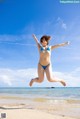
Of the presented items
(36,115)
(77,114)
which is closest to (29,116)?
(36,115)

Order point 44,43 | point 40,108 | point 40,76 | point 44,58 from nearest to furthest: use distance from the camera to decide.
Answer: point 44,43 < point 40,76 < point 44,58 < point 40,108

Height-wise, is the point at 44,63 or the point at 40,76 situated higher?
the point at 44,63

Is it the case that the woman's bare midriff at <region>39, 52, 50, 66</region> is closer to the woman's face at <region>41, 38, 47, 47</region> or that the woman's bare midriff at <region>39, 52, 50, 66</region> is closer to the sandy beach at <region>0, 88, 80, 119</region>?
the woman's face at <region>41, 38, 47, 47</region>

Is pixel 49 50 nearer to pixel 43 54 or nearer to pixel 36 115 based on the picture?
pixel 43 54

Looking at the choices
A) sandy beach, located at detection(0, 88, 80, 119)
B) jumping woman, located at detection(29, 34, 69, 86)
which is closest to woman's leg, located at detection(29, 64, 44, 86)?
jumping woman, located at detection(29, 34, 69, 86)

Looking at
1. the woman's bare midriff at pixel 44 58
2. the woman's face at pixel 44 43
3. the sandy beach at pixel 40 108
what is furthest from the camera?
the sandy beach at pixel 40 108

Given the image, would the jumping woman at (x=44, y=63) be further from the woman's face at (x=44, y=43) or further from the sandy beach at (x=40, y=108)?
the sandy beach at (x=40, y=108)

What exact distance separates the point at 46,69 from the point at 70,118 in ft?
22.7

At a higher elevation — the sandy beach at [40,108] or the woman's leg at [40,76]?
the sandy beach at [40,108]

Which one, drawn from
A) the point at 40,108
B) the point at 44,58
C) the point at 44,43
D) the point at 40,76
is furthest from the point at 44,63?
the point at 40,108

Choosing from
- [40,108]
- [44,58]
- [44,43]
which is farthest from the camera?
[40,108]

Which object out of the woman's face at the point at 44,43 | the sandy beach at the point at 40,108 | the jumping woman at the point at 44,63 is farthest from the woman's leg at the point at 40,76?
the sandy beach at the point at 40,108

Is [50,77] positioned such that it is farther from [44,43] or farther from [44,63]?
[44,43]

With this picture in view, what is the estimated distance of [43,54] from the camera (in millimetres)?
9148
